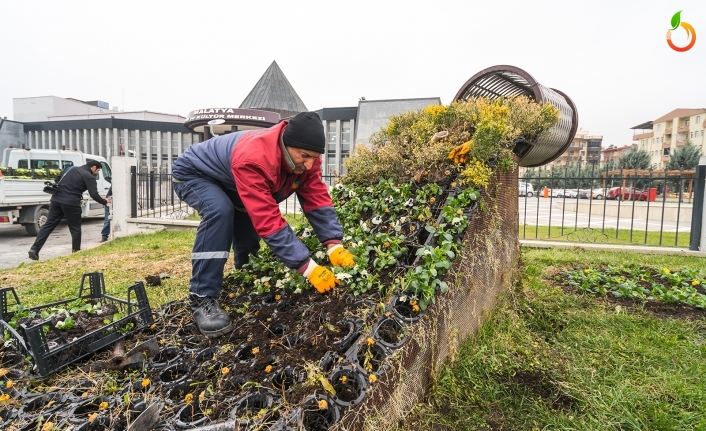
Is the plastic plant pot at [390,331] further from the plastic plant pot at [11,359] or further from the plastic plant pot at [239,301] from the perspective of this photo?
the plastic plant pot at [11,359]

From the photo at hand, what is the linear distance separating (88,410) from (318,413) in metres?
1.05

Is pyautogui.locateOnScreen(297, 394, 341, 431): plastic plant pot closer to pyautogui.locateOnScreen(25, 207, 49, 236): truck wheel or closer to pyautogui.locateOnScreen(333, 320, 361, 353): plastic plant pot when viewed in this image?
pyautogui.locateOnScreen(333, 320, 361, 353): plastic plant pot

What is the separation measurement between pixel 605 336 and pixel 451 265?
1477mm

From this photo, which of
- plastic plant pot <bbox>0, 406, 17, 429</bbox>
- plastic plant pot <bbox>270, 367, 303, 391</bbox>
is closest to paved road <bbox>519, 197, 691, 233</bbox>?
plastic plant pot <bbox>270, 367, 303, 391</bbox>

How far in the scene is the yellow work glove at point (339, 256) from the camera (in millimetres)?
2527

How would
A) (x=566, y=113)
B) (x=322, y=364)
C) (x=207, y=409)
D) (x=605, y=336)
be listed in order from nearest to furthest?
1. (x=207, y=409)
2. (x=322, y=364)
3. (x=605, y=336)
4. (x=566, y=113)

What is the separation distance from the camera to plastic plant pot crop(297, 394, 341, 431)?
4.84ft

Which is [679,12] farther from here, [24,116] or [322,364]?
[24,116]

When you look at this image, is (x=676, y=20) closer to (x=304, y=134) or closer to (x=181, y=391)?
(x=304, y=134)

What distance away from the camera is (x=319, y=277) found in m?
2.29

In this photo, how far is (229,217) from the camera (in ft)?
8.10

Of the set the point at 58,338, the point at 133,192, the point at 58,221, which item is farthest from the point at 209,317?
the point at 133,192

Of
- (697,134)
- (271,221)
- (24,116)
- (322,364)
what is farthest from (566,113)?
(24,116)

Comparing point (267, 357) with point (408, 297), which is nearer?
point (267, 357)
